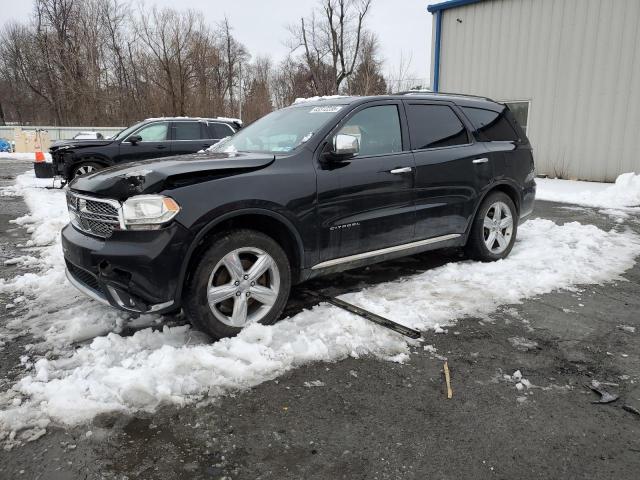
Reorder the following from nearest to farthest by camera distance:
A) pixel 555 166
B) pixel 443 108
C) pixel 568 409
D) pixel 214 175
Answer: pixel 568 409
pixel 214 175
pixel 443 108
pixel 555 166

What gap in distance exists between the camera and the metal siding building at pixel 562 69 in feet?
39.9

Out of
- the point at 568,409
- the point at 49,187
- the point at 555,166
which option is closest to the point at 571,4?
the point at 555,166

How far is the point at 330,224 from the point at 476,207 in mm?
2076

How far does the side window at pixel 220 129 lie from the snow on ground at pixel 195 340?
23.3 feet

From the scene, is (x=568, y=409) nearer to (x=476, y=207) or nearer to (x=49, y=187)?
(x=476, y=207)

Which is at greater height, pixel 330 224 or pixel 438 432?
pixel 330 224

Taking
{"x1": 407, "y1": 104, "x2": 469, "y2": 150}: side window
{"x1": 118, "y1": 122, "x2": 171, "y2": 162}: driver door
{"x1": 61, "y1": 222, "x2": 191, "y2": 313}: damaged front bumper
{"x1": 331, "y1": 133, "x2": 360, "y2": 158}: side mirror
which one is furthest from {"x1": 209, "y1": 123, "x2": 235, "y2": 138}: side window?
{"x1": 61, "y1": 222, "x2": 191, "y2": 313}: damaged front bumper

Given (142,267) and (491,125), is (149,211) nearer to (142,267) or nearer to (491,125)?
(142,267)

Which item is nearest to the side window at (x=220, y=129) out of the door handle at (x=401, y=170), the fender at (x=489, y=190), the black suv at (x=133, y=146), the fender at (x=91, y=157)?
the black suv at (x=133, y=146)

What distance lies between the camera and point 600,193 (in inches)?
420

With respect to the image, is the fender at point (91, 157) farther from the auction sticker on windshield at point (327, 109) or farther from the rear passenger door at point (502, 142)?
the rear passenger door at point (502, 142)

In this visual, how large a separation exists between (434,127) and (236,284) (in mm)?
2647

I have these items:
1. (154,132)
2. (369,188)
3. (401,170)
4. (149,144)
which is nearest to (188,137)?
(154,132)

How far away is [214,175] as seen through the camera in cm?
343
